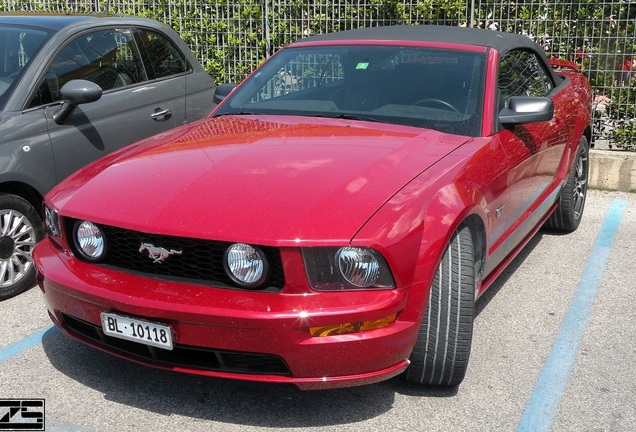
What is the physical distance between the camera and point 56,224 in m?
3.84

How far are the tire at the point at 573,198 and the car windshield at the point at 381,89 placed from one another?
1.77 meters

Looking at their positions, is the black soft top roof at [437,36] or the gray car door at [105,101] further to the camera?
the gray car door at [105,101]

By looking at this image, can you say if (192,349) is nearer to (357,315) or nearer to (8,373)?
(357,315)

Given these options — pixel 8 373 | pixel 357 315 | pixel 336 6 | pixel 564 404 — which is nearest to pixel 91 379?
pixel 8 373

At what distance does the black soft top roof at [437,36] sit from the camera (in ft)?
16.3

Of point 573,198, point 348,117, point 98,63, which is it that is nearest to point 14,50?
point 98,63

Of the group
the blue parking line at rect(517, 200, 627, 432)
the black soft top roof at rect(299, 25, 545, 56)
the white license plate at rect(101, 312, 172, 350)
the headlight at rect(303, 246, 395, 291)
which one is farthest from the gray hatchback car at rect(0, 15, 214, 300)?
the blue parking line at rect(517, 200, 627, 432)

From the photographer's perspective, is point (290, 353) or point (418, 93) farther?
point (418, 93)

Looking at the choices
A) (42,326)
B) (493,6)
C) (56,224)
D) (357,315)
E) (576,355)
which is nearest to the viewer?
(357,315)

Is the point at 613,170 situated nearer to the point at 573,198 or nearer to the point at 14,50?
the point at 573,198

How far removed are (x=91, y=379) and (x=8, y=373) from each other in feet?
1.43

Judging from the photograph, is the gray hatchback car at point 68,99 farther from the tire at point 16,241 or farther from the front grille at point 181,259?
the front grille at point 181,259

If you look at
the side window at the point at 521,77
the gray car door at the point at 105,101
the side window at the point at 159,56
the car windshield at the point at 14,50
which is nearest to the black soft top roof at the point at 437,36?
the side window at the point at 521,77

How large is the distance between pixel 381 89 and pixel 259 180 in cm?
138
